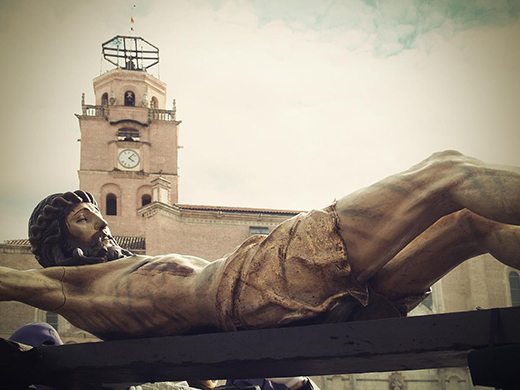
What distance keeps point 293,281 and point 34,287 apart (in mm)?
1688

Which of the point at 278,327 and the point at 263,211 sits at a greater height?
the point at 263,211

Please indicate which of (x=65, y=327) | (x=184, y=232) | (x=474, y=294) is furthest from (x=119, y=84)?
(x=474, y=294)

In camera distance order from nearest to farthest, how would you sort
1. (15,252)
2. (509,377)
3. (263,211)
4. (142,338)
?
1. (509,377)
2. (142,338)
3. (15,252)
4. (263,211)

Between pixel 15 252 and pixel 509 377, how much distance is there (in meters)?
34.8

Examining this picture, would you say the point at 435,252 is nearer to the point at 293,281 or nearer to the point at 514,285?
the point at 293,281

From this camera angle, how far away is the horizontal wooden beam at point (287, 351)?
3.65 metres

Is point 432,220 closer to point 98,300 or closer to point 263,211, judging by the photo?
point 98,300

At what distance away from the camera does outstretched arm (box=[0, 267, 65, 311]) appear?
443 cm

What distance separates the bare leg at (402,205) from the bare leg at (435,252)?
23 cm

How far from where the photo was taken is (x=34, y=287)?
178 inches

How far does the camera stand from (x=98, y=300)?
15.3ft

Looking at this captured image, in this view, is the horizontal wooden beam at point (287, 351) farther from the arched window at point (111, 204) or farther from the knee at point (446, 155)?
the arched window at point (111, 204)

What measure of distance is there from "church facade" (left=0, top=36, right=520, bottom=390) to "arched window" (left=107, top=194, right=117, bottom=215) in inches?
2.6

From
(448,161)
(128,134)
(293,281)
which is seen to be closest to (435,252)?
(448,161)
